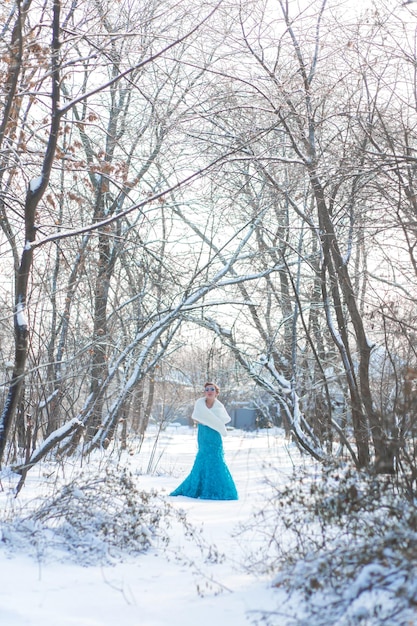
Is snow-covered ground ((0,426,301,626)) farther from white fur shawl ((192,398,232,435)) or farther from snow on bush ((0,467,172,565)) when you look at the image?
white fur shawl ((192,398,232,435))

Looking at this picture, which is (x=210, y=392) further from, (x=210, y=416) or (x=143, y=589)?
(x=143, y=589)

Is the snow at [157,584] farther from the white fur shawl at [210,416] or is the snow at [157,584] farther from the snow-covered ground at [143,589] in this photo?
the white fur shawl at [210,416]

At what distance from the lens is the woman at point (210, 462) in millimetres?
8812

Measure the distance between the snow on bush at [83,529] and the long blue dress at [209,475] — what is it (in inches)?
126

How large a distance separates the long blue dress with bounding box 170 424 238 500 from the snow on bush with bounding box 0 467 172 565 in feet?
10.5

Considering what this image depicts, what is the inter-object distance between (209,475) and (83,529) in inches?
155

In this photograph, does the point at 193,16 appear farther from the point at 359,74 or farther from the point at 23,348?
the point at 23,348

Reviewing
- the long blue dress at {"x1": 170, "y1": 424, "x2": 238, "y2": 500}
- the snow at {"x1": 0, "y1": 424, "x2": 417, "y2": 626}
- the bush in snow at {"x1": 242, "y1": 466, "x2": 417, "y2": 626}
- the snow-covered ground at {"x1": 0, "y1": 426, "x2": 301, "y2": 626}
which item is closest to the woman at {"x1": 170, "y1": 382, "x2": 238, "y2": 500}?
the long blue dress at {"x1": 170, "y1": 424, "x2": 238, "y2": 500}

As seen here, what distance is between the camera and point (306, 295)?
607 inches

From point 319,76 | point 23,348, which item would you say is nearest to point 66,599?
point 23,348

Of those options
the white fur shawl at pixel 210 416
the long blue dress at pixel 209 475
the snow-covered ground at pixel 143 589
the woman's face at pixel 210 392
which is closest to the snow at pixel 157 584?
the snow-covered ground at pixel 143 589

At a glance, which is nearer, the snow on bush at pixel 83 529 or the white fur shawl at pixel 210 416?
the snow on bush at pixel 83 529

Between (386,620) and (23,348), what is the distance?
4385 millimetres

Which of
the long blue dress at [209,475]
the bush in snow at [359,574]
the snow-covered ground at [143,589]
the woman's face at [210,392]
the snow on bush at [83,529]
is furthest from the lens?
the woman's face at [210,392]
